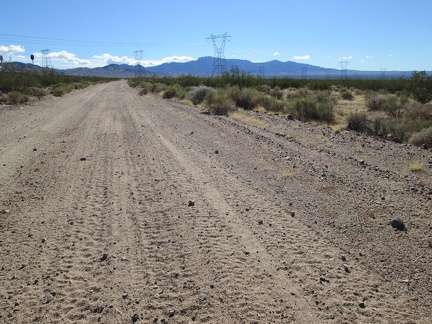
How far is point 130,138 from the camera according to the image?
12.6 m

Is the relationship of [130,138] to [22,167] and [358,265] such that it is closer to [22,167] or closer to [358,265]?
[22,167]

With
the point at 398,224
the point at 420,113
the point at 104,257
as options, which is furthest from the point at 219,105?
the point at 104,257

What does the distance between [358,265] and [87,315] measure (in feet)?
10.7

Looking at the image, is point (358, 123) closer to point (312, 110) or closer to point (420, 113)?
point (312, 110)

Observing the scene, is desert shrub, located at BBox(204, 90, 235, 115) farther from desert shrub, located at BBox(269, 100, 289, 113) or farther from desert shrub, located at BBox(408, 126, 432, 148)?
desert shrub, located at BBox(408, 126, 432, 148)

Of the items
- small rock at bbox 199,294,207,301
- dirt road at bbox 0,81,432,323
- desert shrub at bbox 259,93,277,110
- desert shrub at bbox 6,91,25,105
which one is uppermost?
desert shrub at bbox 6,91,25,105

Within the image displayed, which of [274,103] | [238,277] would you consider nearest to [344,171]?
[238,277]

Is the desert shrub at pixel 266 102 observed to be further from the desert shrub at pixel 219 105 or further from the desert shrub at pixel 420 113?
the desert shrub at pixel 420 113

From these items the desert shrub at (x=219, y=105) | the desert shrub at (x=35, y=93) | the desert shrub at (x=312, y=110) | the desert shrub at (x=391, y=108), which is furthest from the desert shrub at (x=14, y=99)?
the desert shrub at (x=391, y=108)

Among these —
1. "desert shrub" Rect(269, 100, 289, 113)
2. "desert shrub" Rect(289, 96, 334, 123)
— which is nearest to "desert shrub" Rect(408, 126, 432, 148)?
"desert shrub" Rect(289, 96, 334, 123)

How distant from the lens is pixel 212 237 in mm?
5176

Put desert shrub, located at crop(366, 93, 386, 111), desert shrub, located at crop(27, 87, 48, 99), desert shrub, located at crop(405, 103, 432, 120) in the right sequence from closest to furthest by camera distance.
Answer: desert shrub, located at crop(405, 103, 432, 120) < desert shrub, located at crop(366, 93, 386, 111) < desert shrub, located at crop(27, 87, 48, 99)

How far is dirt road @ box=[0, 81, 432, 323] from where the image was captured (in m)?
3.68

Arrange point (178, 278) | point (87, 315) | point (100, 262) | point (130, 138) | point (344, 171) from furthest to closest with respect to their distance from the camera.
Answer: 1. point (130, 138)
2. point (344, 171)
3. point (100, 262)
4. point (178, 278)
5. point (87, 315)
